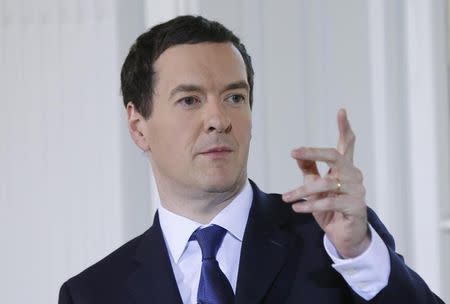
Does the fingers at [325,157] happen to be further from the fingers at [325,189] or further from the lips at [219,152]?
the lips at [219,152]

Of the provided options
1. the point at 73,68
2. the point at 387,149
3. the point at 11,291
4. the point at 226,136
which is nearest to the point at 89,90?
the point at 73,68

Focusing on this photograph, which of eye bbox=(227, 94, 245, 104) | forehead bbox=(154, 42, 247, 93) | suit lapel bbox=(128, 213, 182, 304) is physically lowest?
suit lapel bbox=(128, 213, 182, 304)

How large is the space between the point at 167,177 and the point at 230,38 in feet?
0.88

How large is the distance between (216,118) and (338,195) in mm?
337

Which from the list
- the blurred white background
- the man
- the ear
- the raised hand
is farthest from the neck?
the blurred white background

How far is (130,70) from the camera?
193 cm

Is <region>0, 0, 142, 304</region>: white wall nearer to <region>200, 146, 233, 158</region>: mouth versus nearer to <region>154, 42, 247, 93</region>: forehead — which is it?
<region>154, 42, 247, 93</region>: forehead

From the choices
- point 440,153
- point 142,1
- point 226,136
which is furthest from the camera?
point 142,1

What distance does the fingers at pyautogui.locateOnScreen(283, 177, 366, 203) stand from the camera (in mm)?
1408

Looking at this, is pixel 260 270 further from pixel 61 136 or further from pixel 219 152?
pixel 61 136

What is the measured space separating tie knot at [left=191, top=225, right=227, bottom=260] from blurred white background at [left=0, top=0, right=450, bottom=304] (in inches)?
30.9

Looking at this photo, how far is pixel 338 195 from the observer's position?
1.43 meters

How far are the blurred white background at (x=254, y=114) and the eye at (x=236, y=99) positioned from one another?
76 centimetres

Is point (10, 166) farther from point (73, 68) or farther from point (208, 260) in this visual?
point (208, 260)
